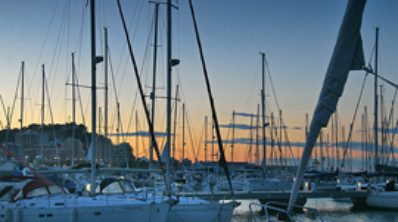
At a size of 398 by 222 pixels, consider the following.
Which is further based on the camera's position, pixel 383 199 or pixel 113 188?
pixel 383 199

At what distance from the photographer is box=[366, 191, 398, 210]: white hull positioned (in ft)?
113

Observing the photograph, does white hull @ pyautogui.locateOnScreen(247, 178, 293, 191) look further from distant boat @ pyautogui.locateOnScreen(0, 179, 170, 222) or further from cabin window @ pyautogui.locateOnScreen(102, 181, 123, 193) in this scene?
distant boat @ pyautogui.locateOnScreen(0, 179, 170, 222)

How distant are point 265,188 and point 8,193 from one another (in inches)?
1045

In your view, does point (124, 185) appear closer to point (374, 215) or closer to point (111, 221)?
point (111, 221)

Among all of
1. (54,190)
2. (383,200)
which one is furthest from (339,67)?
(383,200)

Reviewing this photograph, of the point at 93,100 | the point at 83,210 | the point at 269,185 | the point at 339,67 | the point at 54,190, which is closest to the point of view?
the point at 339,67

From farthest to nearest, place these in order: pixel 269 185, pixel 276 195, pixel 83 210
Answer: pixel 269 185, pixel 276 195, pixel 83 210

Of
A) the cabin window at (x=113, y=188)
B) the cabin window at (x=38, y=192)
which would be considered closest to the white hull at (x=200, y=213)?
the cabin window at (x=113, y=188)

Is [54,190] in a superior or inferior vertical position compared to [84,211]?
superior

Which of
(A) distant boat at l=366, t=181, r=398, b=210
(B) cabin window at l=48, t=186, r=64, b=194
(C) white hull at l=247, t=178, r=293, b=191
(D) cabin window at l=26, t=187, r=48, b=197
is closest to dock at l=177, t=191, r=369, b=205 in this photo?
(A) distant boat at l=366, t=181, r=398, b=210

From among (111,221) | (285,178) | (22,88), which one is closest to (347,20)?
(111,221)

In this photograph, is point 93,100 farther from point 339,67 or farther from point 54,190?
point 339,67

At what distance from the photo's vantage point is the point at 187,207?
62.1 ft

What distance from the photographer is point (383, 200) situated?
3519 centimetres
